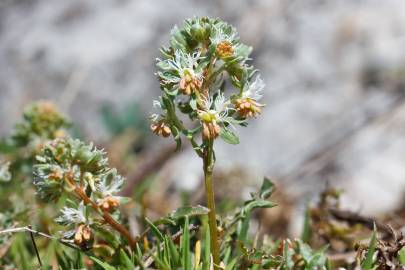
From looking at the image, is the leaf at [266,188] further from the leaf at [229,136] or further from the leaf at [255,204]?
the leaf at [229,136]

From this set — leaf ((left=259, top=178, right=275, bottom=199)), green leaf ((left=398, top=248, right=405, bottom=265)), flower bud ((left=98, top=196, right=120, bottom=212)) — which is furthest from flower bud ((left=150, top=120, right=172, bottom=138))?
green leaf ((left=398, top=248, right=405, bottom=265))

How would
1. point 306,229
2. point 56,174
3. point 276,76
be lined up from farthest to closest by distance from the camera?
point 276,76 < point 306,229 < point 56,174

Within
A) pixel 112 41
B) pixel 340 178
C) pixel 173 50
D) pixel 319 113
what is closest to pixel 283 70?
pixel 319 113

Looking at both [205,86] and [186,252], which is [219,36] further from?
[186,252]

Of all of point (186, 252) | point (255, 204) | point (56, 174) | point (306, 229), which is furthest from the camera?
point (306, 229)

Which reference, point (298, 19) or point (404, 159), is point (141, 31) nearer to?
point (298, 19)

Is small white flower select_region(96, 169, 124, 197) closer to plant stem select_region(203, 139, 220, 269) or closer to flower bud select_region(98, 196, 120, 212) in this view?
flower bud select_region(98, 196, 120, 212)

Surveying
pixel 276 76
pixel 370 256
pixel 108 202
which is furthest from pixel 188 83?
pixel 276 76
